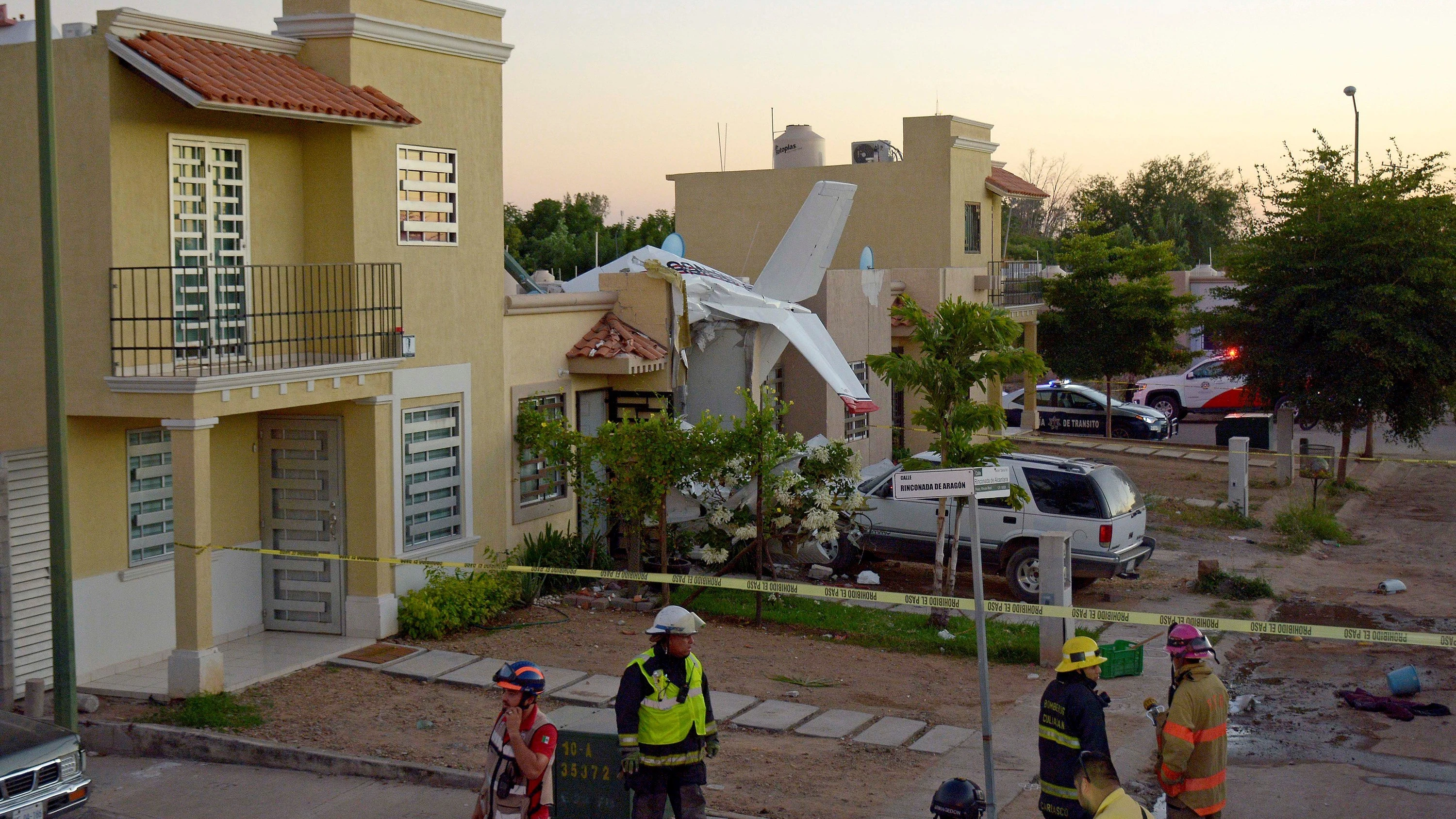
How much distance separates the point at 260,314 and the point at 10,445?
2.41m

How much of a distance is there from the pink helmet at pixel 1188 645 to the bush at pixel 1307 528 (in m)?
13.4

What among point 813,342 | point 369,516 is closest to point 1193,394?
point 813,342

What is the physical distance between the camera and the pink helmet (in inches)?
271

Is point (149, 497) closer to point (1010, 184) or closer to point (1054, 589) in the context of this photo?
point (1054, 589)

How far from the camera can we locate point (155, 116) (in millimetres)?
11055

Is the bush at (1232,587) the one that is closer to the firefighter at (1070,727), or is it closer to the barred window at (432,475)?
the barred window at (432,475)

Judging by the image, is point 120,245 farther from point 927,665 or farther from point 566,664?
point 927,665

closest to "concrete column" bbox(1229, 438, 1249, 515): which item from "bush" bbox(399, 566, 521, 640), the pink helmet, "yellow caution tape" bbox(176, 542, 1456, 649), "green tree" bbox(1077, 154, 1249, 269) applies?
"yellow caution tape" bbox(176, 542, 1456, 649)

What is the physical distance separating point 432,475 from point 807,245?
8.24 metres

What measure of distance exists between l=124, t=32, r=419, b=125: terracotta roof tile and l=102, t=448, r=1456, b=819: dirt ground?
5.07 metres

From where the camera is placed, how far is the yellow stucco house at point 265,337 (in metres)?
10.7

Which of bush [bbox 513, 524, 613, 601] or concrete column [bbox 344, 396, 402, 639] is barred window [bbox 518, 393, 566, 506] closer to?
bush [bbox 513, 524, 613, 601]

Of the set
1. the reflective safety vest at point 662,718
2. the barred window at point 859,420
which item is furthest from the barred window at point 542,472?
the reflective safety vest at point 662,718

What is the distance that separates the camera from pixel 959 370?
44.6 ft
